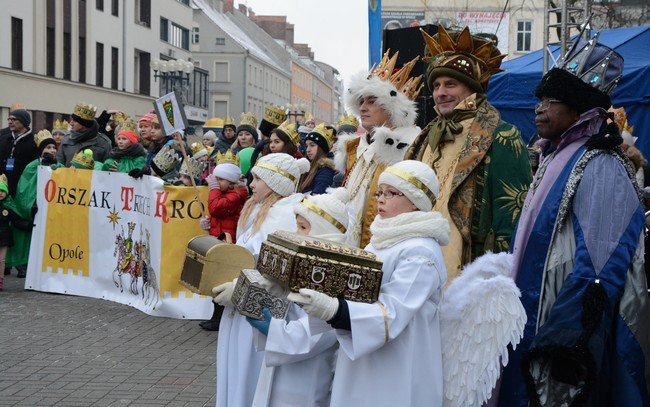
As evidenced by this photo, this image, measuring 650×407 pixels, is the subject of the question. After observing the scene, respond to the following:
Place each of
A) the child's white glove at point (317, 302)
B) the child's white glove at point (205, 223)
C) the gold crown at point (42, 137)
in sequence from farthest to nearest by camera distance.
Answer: the gold crown at point (42, 137) < the child's white glove at point (205, 223) < the child's white glove at point (317, 302)

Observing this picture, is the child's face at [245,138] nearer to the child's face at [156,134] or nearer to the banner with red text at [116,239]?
the child's face at [156,134]

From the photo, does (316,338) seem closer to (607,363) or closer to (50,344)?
(607,363)

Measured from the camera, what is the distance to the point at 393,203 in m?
3.75

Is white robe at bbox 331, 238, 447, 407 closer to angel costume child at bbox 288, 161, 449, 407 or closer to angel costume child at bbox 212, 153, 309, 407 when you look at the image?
angel costume child at bbox 288, 161, 449, 407

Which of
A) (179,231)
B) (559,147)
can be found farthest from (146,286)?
(559,147)

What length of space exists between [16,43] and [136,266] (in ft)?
89.7

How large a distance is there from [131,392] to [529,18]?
141 feet

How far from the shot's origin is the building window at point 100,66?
42666 mm

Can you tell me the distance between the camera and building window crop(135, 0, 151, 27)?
47.3 metres

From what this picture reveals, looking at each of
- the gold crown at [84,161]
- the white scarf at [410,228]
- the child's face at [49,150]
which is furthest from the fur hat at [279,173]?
the child's face at [49,150]

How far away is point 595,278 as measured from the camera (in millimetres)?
3154

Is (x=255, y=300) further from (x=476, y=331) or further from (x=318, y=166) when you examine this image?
(x=318, y=166)

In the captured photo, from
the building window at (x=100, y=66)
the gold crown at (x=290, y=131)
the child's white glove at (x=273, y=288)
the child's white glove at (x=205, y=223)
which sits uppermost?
the building window at (x=100, y=66)

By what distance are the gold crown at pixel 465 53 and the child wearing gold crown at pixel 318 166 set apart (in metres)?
3.37
